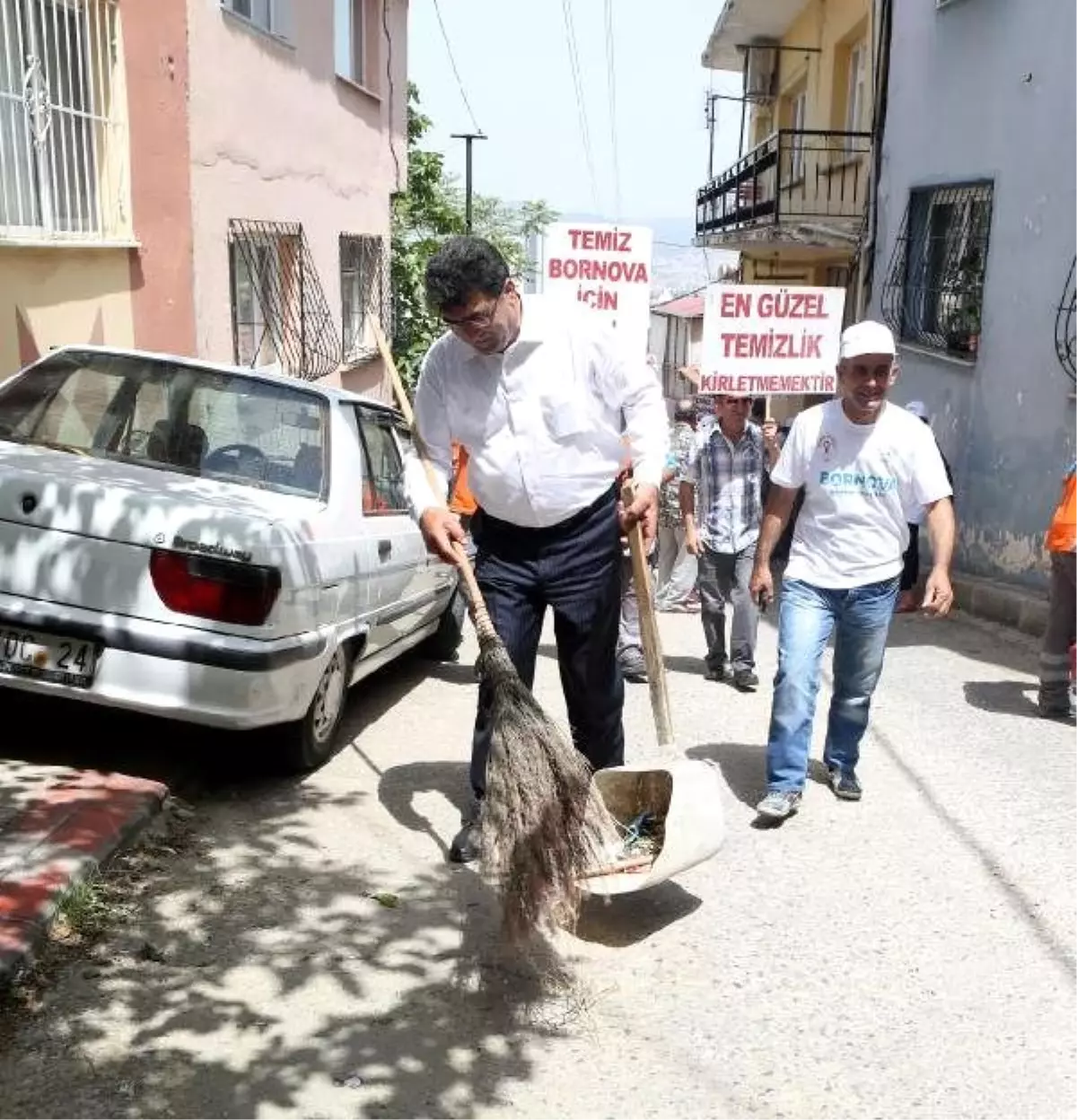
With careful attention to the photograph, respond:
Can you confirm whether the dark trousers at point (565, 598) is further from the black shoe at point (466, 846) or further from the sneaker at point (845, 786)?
the sneaker at point (845, 786)

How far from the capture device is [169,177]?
28.2ft

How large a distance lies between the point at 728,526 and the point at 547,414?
3.18 meters

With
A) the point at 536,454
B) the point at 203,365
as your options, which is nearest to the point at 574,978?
the point at 536,454

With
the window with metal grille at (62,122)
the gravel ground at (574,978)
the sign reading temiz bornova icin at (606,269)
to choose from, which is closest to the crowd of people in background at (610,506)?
the gravel ground at (574,978)

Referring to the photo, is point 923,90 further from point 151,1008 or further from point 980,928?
point 151,1008

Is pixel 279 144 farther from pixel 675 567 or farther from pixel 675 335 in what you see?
pixel 675 335

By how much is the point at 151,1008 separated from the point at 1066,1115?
2.27 m

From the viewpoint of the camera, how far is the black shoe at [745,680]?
6777 millimetres

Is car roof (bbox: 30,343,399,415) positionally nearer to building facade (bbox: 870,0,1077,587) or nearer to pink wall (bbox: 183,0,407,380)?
pink wall (bbox: 183,0,407,380)

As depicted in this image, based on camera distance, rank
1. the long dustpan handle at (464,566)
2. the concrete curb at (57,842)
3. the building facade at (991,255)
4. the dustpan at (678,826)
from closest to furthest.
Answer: the concrete curb at (57,842)
the dustpan at (678,826)
the long dustpan handle at (464,566)
the building facade at (991,255)

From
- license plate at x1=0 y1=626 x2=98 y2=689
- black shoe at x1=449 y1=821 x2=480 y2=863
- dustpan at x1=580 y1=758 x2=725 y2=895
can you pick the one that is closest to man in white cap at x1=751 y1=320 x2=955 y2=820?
dustpan at x1=580 y1=758 x2=725 y2=895

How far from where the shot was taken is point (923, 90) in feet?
37.1

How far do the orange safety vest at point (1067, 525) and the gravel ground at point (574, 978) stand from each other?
138cm

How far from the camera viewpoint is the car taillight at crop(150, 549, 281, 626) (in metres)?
4.20
